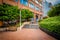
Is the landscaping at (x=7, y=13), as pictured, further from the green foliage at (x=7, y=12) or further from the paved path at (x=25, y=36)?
the paved path at (x=25, y=36)

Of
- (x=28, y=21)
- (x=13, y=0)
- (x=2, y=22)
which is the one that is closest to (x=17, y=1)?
(x=13, y=0)

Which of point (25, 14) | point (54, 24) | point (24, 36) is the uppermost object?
point (25, 14)

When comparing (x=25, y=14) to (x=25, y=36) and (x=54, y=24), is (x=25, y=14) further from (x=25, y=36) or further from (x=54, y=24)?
(x=54, y=24)

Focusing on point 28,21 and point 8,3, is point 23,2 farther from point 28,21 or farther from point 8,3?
point 28,21

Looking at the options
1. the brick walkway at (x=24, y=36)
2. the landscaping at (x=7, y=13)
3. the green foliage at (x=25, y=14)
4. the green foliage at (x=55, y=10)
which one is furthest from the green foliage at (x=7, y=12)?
the green foliage at (x=55, y=10)

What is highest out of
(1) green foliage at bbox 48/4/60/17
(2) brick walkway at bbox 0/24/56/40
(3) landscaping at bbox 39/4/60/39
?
(1) green foliage at bbox 48/4/60/17

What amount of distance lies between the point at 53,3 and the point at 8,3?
3.53 meters

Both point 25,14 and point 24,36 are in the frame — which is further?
point 25,14

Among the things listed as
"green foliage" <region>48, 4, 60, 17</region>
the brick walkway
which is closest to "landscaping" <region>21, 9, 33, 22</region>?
"green foliage" <region>48, 4, 60, 17</region>

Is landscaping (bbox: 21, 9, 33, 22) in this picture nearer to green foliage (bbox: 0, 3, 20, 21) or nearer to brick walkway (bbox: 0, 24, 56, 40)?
green foliage (bbox: 0, 3, 20, 21)

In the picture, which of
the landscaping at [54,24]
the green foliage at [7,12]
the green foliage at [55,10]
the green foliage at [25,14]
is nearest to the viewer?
the landscaping at [54,24]

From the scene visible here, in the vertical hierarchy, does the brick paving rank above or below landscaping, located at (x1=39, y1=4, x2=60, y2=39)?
below

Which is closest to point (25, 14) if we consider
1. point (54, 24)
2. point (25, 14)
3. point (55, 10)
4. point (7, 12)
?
point (25, 14)

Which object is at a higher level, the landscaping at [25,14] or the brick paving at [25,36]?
the landscaping at [25,14]
